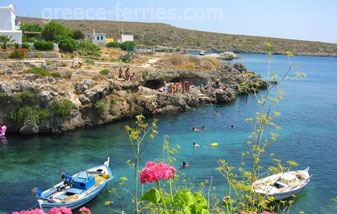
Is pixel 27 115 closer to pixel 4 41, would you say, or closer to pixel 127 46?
pixel 4 41

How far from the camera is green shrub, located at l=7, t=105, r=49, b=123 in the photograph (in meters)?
33.4

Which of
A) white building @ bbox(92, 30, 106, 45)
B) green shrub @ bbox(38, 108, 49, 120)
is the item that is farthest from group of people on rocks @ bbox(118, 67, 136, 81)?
white building @ bbox(92, 30, 106, 45)

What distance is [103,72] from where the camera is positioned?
43062 mm

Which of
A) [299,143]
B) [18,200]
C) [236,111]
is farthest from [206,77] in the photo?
[18,200]

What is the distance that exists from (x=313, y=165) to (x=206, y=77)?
109 feet

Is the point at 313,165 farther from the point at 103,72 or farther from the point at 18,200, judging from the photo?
the point at 103,72

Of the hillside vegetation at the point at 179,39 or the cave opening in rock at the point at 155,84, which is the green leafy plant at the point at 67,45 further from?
the hillside vegetation at the point at 179,39

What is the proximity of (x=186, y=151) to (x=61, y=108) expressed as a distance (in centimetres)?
1416

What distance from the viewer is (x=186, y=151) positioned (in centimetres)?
2962

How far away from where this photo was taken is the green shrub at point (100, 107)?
120ft

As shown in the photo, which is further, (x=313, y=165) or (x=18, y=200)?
(x=313, y=165)

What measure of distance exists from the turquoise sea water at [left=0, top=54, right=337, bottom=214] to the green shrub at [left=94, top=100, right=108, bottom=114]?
1842 mm

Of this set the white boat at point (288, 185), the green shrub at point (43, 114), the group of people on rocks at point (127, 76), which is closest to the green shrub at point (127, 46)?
the group of people on rocks at point (127, 76)

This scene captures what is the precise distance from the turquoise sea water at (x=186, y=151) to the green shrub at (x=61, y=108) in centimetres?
240
